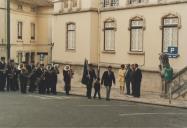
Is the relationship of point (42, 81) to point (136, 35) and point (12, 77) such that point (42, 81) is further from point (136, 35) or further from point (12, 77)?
point (136, 35)

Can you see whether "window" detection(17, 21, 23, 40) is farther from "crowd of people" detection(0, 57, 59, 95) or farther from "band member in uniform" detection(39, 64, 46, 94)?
"band member in uniform" detection(39, 64, 46, 94)

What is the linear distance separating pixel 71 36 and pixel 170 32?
9.01 m

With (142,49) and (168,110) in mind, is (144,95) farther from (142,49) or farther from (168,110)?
(168,110)

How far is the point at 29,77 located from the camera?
29.2m

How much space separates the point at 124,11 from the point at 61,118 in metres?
15.1

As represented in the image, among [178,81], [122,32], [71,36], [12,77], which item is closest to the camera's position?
[178,81]

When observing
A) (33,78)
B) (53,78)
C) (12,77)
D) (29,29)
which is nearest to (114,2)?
(53,78)

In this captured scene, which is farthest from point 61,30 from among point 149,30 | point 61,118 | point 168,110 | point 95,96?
point 61,118

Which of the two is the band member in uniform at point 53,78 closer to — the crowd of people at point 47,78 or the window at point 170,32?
the crowd of people at point 47,78

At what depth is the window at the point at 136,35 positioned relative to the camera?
99.0 ft

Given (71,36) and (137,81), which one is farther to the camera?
(71,36)

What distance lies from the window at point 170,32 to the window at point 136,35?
6.17 ft

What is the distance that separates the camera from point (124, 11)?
31.2m

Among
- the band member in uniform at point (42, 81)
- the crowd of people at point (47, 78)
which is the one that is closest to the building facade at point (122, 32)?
the crowd of people at point (47, 78)
